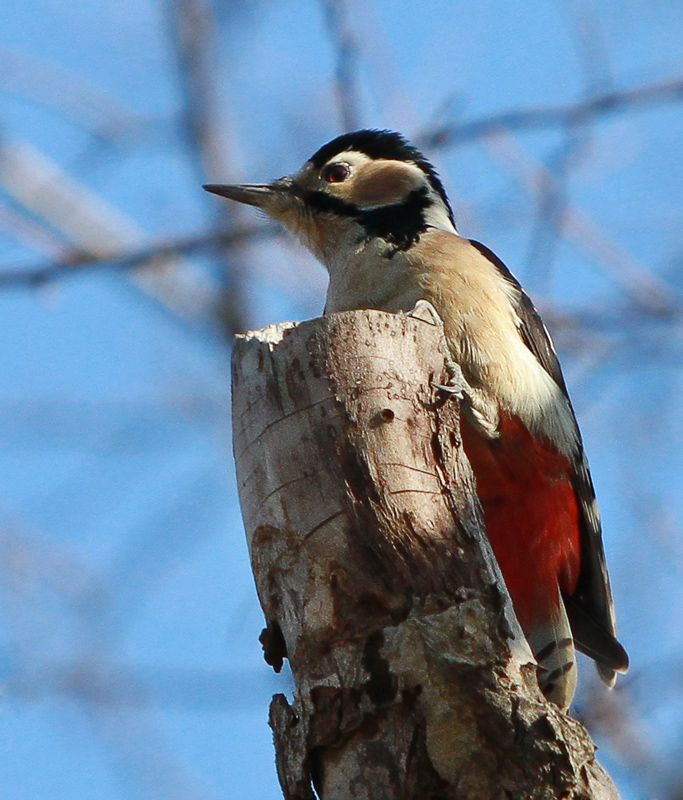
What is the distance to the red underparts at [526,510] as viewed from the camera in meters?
3.84

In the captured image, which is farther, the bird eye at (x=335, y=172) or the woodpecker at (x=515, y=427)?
the bird eye at (x=335, y=172)

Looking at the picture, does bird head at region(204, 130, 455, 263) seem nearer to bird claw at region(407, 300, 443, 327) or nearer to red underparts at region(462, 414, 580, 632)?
red underparts at region(462, 414, 580, 632)

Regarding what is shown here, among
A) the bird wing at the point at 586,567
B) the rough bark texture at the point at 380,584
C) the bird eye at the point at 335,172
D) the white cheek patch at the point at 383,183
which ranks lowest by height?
the rough bark texture at the point at 380,584

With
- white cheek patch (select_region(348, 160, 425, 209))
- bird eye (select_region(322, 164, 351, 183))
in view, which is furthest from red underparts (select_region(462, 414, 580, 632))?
bird eye (select_region(322, 164, 351, 183))

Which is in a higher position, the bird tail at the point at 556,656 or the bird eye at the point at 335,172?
the bird eye at the point at 335,172

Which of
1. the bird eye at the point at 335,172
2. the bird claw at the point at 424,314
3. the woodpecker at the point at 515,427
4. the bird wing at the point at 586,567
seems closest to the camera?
the bird claw at the point at 424,314

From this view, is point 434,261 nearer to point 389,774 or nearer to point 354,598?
point 354,598

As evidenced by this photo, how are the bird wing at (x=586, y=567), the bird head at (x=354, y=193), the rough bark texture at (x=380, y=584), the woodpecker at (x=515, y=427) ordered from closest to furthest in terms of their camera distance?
Answer: 1. the rough bark texture at (x=380, y=584)
2. the woodpecker at (x=515, y=427)
3. the bird wing at (x=586, y=567)
4. the bird head at (x=354, y=193)

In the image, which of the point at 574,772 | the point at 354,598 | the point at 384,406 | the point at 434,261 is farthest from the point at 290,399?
the point at 434,261

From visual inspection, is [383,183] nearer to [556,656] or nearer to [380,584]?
[556,656]

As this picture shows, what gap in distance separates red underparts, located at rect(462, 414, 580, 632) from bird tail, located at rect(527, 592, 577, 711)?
31mm

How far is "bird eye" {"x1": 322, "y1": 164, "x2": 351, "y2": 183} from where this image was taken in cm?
493

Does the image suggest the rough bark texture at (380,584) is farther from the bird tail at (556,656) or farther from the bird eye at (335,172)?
the bird eye at (335,172)

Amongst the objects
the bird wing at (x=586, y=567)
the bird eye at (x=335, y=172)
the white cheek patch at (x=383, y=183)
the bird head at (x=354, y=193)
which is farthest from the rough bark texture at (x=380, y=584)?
the bird eye at (x=335, y=172)
